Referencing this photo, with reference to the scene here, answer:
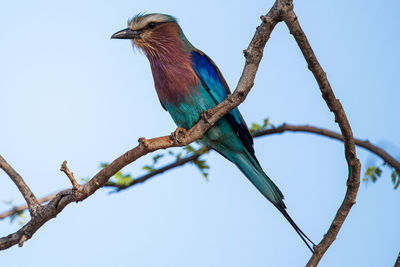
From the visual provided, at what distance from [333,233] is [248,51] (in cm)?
113

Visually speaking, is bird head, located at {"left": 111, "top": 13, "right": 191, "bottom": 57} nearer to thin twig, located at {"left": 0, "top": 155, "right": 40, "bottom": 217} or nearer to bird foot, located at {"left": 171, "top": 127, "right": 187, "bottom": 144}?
bird foot, located at {"left": 171, "top": 127, "right": 187, "bottom": 144}

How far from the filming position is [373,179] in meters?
4.30

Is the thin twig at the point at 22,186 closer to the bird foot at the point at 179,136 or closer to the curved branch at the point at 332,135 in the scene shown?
the bird foot at the point at 179,136

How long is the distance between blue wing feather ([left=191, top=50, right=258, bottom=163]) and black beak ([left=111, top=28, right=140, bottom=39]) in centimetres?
53

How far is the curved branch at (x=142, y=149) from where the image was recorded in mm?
2811

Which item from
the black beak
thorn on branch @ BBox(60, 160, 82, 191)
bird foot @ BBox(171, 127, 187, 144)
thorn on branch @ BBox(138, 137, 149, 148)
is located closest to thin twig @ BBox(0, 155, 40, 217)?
thorn on branch @ BBox(60, 160, 82, 191)

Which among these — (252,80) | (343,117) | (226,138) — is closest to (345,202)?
(343,117)

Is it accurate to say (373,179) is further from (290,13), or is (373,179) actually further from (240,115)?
(290,13)

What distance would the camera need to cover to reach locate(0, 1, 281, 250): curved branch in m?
2.81

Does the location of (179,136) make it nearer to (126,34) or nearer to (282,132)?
(126,34)

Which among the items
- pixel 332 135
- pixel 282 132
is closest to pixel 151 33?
pixel 282 132

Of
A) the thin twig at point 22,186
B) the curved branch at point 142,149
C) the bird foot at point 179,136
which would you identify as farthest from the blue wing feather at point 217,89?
the thin twig at point 22,186

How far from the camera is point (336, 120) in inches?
111

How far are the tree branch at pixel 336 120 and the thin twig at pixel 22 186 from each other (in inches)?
63.7
